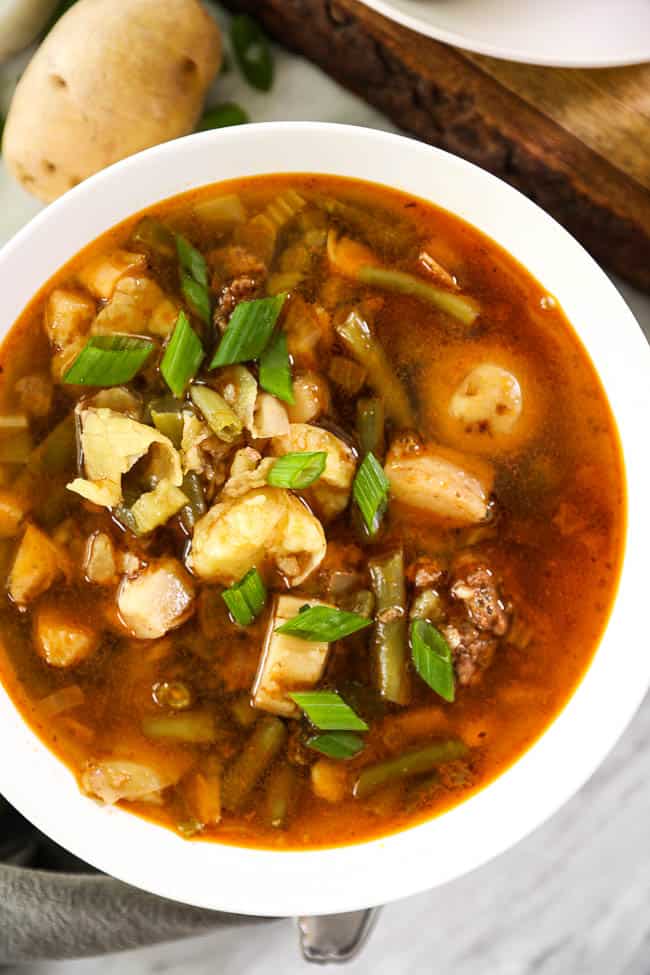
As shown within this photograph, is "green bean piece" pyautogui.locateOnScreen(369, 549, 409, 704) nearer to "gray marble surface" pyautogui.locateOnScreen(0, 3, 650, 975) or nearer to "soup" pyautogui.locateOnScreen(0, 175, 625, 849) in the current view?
"soup" pyautogui.locateOnScreen(0, 175, 625, 849)

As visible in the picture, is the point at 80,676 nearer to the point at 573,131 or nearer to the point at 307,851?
the point at 307,851

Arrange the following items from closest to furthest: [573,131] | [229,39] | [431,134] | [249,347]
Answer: [249,347]
[573,131]
[431,134]
[229,39]

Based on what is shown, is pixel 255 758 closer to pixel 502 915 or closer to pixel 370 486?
pixel 370 486

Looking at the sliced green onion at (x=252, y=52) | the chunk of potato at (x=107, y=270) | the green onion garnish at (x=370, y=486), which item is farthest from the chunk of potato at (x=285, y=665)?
the sliced green onion at (x=252, y=52)

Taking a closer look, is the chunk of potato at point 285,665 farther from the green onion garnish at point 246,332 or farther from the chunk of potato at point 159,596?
the green onion garnish at point 246,332

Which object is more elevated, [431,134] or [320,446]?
[431,134]

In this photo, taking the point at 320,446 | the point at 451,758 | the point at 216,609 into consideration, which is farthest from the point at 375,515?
the point at 451,758

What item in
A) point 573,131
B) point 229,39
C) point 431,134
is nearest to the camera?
point 573,131
